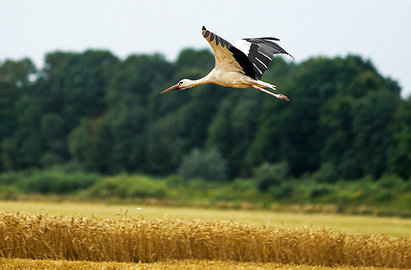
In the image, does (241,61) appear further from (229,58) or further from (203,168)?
(203,168)

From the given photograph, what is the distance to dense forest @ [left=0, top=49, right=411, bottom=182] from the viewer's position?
2544 inches

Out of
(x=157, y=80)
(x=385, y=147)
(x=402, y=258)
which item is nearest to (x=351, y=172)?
(x=385, y=147)

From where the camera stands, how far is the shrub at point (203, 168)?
67938mm

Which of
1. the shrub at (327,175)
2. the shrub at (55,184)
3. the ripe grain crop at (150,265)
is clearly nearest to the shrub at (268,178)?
the shrub at (327,175)

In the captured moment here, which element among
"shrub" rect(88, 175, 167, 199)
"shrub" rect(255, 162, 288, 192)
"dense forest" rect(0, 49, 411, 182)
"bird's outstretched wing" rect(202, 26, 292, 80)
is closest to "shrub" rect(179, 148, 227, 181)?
"dense forest" rect(0, 49, 411, 182)

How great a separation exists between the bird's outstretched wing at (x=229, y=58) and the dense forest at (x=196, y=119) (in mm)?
48495

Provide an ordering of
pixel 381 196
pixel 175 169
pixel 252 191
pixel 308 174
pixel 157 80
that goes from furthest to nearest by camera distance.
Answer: pixel 157 80 → pixel 175 169 → pixel 308 174 → pixel 252 191 → pixel 381 196

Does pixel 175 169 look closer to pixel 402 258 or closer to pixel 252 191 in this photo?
pixel 252 191

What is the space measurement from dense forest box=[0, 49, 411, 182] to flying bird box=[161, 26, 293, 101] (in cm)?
4736

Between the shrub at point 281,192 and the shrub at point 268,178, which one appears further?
the shrub at point 268,178

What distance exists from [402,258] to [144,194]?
45617 mm

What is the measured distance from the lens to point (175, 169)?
7981cm

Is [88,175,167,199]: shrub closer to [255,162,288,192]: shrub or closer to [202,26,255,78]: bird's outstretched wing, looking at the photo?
[255,162,288,192]: shrub

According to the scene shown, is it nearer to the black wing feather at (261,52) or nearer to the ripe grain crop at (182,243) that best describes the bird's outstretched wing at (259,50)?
the black wing feather at (261,52)
